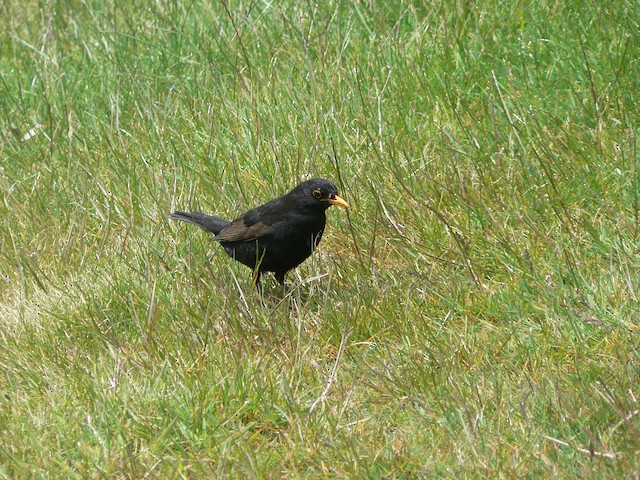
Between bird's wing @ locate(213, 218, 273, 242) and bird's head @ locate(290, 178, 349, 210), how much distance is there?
213 mm

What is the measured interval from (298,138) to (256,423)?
212 centimetres

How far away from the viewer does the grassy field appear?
3676 mm

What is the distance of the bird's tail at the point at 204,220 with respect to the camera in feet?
17.0

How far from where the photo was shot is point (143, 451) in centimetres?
369

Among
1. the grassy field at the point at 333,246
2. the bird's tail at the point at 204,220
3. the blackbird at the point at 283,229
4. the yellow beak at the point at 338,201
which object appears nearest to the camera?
the grassy field at the point at 333,246

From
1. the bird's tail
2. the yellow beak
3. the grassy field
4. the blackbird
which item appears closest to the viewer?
the grassy field

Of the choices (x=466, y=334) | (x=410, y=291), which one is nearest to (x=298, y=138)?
(x=410, y=291)

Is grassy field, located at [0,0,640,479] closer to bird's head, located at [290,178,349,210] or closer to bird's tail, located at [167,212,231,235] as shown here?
bird's tail, located at [167,212,231,235]

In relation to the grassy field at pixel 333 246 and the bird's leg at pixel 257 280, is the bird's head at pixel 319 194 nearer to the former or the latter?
the grassy field at pixel 333 246

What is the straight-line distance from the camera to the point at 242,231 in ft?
16.6

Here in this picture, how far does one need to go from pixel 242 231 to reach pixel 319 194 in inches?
16.9

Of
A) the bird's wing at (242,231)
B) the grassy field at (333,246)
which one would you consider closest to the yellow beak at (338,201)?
the grassy field at (333,246)

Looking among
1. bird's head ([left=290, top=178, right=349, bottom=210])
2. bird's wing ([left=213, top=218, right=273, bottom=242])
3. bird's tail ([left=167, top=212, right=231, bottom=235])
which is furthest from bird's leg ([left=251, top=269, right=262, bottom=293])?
bird's head ([left=290, top=178, right=349, bottom=210])

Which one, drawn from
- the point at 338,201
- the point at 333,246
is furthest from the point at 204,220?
the point at 338,201
